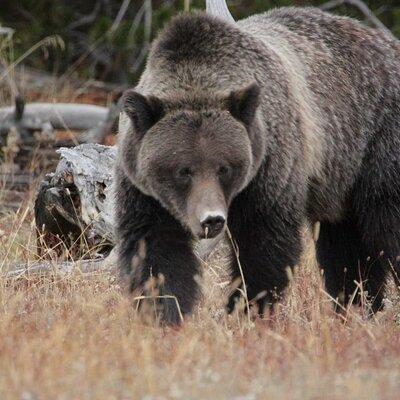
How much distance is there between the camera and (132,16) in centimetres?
1661

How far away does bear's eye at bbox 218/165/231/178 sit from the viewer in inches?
237

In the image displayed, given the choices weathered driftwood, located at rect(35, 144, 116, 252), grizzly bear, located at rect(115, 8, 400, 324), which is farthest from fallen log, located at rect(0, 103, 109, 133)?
grizzly bear, located at rect(115, 8, 400, 324)

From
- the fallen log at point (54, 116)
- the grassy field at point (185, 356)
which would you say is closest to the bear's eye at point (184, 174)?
the grassy field at point (185, 356)

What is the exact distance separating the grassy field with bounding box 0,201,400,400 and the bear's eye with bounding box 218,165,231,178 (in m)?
0.76

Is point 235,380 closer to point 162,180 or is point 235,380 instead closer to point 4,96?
point 162,180

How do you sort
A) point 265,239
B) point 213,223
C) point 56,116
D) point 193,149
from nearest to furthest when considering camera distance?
1. point 213,223
2. point 193,149
3. point 265,239
4. point 56,116

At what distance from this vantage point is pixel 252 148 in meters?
6.16

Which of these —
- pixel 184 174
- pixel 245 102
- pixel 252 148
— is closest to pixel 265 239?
pixel 252 148

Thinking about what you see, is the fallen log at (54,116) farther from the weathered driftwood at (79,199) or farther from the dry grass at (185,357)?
the dry grass at (185,357)

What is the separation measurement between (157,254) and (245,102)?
0.95 meters

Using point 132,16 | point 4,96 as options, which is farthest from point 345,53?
point 132,16

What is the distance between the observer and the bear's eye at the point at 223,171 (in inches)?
237

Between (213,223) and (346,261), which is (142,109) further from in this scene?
(346,261)

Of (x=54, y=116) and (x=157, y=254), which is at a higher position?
(x=157, y=254)
